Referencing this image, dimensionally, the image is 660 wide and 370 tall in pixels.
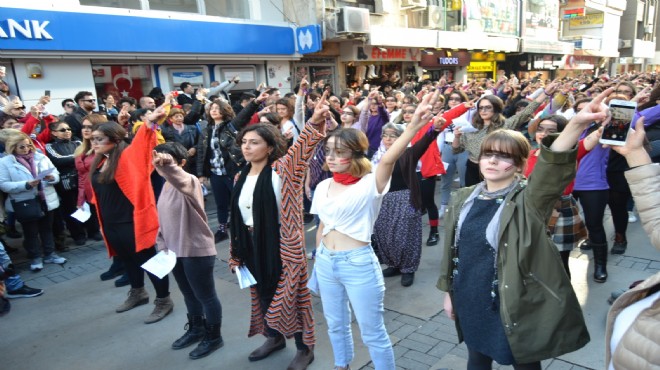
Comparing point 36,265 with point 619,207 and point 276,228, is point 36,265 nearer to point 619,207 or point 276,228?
point 276,228

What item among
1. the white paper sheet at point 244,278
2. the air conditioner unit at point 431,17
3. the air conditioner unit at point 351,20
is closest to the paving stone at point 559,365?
the white paper sheet at point 244,278

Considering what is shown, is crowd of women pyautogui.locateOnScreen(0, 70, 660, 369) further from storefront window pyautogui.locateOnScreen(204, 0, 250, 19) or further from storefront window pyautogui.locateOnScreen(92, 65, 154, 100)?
storefront window pyautogui.locateOnScreen(204, 0, 250, 19)

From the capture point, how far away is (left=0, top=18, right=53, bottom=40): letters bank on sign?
8094 mm

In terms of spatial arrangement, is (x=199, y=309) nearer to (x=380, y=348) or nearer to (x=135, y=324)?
(x=135, y=324)

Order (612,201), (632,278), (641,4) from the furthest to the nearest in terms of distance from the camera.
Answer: (641,4) < (612,201) < (632,278)

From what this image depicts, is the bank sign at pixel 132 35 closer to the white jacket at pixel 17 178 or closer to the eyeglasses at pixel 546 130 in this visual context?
the white jacket at pixel 17 178

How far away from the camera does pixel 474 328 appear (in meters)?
2.32

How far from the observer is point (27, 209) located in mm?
5328

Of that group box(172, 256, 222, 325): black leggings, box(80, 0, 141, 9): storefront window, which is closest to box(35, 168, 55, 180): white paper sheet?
box(172, 256, 222, 325): black leggings

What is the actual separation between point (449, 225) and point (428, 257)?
3004 mm


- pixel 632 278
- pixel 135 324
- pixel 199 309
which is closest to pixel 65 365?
pixel 135 324

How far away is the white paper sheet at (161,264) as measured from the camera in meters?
3.28

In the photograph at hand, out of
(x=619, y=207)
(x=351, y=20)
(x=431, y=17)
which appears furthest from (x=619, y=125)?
(x=431, y=17)

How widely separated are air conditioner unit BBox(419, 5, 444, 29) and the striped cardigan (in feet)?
53.9
